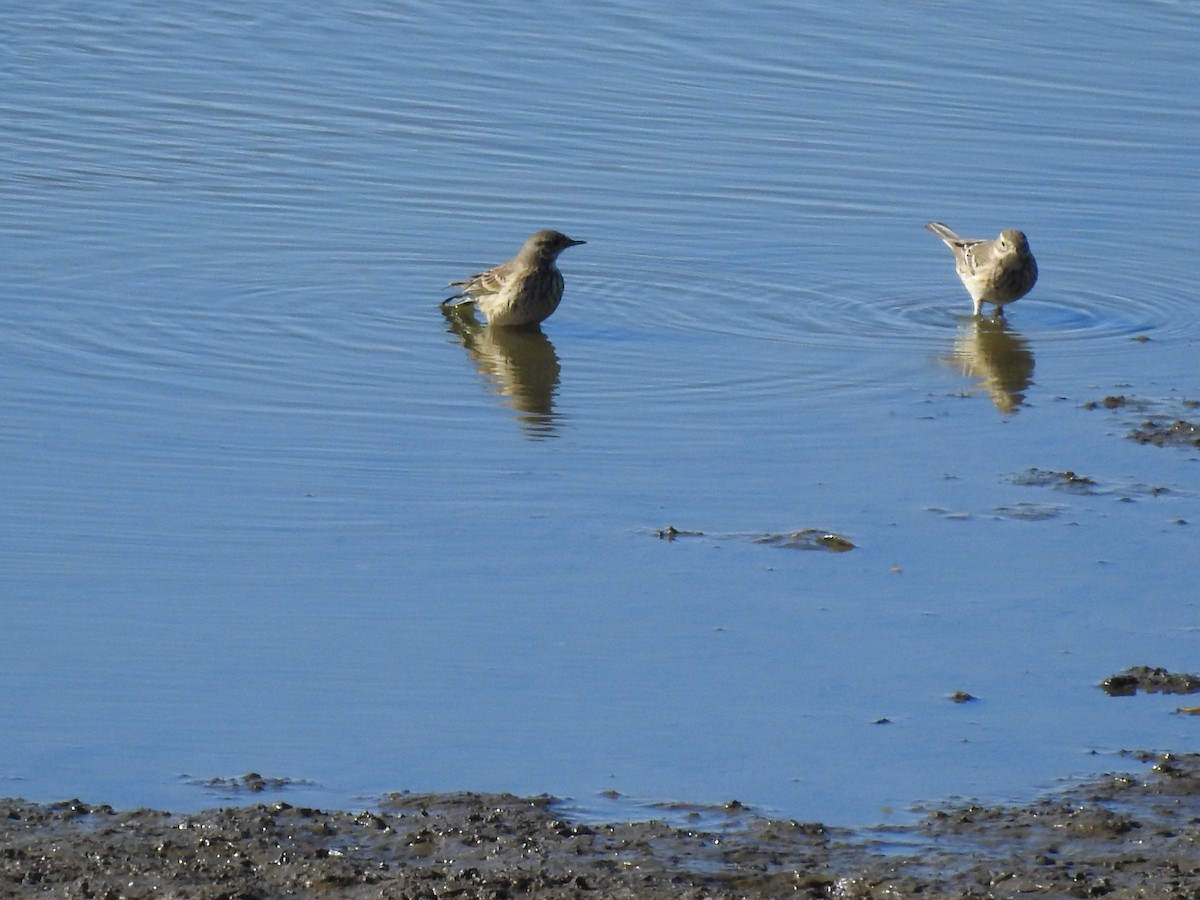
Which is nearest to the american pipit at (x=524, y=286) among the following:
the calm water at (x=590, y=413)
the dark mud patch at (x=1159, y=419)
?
the calm water at (x=590, y=413)

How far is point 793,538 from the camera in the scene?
28.9 ft

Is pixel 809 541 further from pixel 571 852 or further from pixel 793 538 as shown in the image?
pixel 571 852

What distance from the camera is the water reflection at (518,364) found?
10836 millimetres

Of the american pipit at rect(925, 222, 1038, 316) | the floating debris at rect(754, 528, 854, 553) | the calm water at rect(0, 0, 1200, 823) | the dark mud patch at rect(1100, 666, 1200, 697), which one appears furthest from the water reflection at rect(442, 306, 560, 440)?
the dark mud patch at rect(1100, 666, 1200, 697)

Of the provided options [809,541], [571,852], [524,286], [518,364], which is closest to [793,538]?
[809,541]

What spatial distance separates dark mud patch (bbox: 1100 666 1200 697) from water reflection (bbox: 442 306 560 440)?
366cm

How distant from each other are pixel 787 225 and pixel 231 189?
385cm

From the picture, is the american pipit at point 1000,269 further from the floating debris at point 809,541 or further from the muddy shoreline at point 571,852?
the muddy shoreline at point 571,852

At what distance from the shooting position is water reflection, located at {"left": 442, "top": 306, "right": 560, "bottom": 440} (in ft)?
35.6

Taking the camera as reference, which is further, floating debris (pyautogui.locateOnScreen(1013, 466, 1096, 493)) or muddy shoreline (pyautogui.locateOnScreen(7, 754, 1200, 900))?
floating debris (pyautogui.locateOnScreen(1013, 466, 1096, 493))

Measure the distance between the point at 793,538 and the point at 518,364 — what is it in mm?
3627

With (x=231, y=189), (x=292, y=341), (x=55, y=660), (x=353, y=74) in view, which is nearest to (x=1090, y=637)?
(x=55, y=660)

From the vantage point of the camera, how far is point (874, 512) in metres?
9.23

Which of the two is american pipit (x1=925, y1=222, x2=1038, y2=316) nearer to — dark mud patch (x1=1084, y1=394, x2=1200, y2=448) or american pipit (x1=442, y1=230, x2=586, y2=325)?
dark mud patch (x1=1084, y1=394, x2=1200, y2=448)
